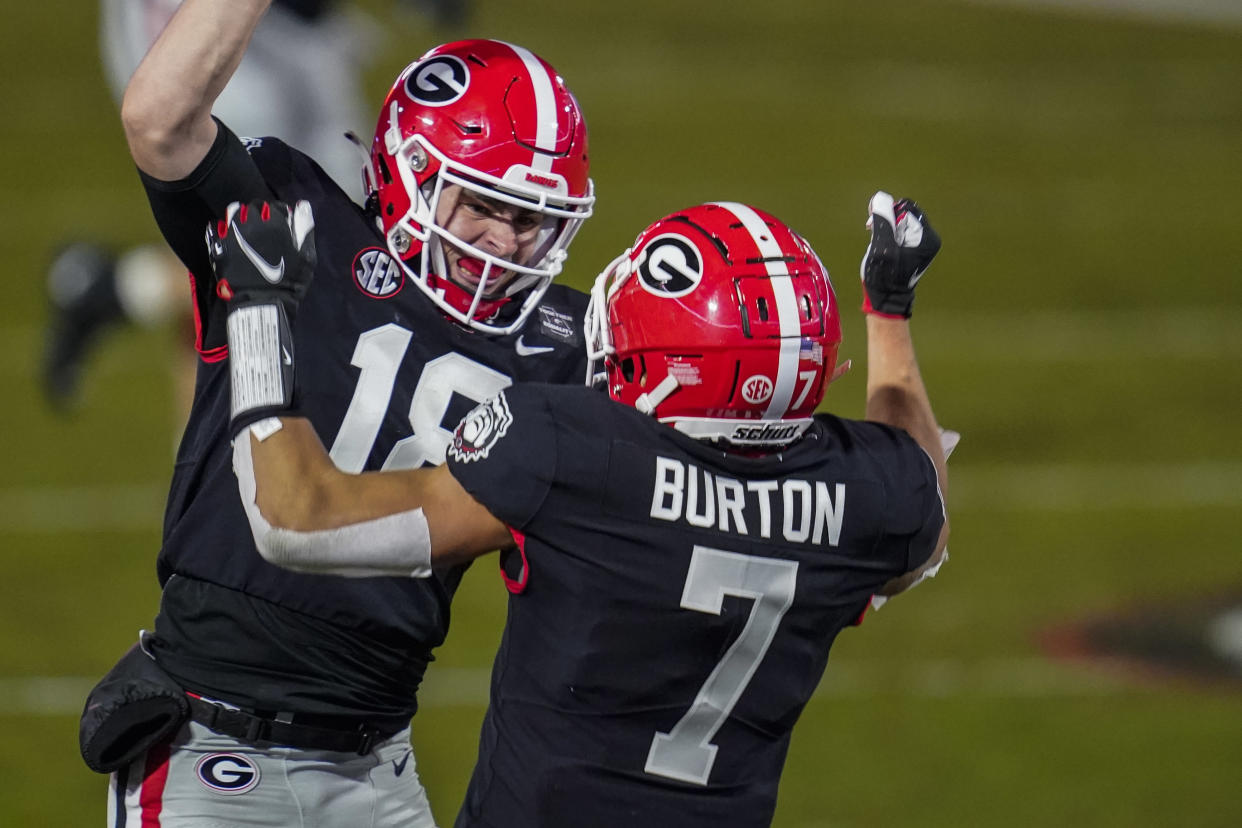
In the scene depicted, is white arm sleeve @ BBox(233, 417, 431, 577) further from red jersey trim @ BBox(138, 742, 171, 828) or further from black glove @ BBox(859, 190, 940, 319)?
black glove @ BBox(859, 190, 940, 319)

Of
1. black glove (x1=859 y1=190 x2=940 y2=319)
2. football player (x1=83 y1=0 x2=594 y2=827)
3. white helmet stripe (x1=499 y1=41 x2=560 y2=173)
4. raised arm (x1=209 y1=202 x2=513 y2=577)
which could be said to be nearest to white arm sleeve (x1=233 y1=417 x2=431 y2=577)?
raised arm (x1=209 y1=202 x2=513 y2=577)

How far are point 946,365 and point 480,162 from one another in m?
6.29

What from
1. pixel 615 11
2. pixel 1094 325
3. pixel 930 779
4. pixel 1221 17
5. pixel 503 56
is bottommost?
Answer: pixel 930 779

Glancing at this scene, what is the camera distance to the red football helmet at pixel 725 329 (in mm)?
2789

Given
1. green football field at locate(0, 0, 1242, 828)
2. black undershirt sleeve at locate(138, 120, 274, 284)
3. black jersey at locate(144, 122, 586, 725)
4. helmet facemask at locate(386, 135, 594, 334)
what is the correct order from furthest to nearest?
green football field at locate(0, 0, 1242, 828)
helmet facemask at locate(386, 135, 594, 334)
black jersey at locate(144, 122, 586, 725)
black undershirt sleeve at locate(138, 120, 274, 284)

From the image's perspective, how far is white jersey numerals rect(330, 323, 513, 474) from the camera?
3143 millimetres

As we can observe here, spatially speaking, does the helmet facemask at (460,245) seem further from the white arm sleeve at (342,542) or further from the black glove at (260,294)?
the white arm sleeve at (342,542)

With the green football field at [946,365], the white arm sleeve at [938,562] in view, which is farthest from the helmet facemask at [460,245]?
the green football field at [946,365]

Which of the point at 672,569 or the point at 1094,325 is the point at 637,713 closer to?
the point at 672,569

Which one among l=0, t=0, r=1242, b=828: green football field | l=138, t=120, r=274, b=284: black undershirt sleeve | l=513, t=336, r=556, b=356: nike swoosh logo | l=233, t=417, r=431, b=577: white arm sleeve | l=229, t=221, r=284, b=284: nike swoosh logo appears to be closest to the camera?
l=233, t=417, r=431, b=577: white arm sleeve

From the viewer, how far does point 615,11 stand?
1670 cm

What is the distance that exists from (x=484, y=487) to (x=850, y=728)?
3.43 m

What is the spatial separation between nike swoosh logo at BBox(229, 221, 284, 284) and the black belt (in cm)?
81

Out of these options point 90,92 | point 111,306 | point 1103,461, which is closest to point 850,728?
point 1103,461
